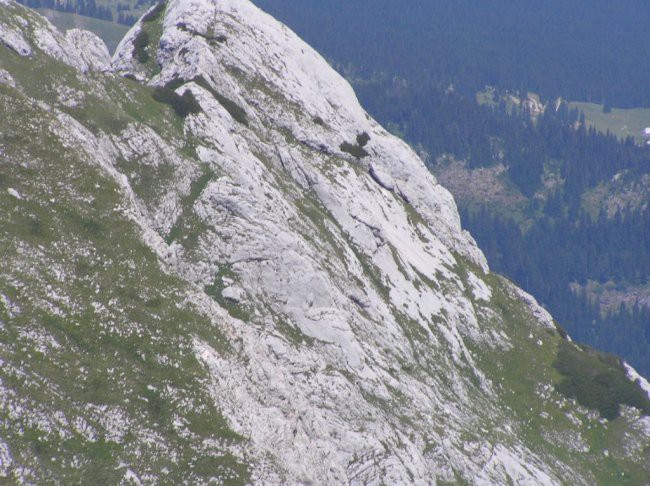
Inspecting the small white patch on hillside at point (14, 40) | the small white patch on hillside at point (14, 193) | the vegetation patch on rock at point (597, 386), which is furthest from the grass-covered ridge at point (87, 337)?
the vegetation patch on rock at point (597, 386)

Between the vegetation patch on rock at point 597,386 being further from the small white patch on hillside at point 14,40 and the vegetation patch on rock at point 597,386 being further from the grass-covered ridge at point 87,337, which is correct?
the small white patch on hillside at point 14,40

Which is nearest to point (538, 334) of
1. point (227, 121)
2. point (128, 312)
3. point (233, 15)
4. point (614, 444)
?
point (614, 444)

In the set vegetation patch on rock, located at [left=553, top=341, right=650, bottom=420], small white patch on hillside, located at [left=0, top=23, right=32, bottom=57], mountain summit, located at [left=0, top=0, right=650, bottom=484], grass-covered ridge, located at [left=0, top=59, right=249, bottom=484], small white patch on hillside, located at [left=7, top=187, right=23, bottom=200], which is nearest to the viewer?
grass-covered ridge, located at [left=0, top=59, right=249, bottom=484]

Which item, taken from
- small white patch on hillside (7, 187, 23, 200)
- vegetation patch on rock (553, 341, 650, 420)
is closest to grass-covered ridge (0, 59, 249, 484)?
small white patch on hillside (7, 187, 23, 200)

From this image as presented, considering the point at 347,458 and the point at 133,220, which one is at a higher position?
the point at 133,220

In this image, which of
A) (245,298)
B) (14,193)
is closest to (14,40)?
(14,193)

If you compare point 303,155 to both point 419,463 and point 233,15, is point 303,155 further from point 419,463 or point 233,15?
point 419,463

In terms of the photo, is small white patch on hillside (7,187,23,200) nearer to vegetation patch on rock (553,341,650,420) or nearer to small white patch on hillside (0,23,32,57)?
small white patch on hillside (0,23,32,57)

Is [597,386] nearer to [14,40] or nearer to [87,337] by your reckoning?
[87,337]

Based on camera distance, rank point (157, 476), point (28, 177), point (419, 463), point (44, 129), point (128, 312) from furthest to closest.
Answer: point (419, 463), point (44, 129), point (28, 177), point (128, 312), point (157, 476)
